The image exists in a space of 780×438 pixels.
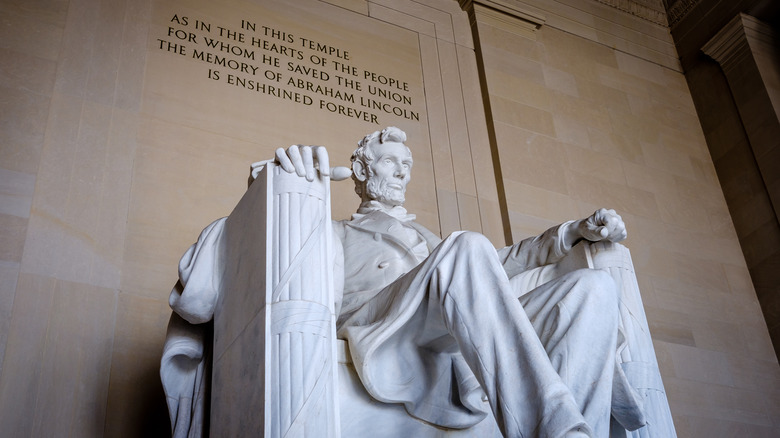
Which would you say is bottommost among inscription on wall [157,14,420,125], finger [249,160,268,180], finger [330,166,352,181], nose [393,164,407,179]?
finger [330,166,352,181]

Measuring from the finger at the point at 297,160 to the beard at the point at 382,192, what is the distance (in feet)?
4.04

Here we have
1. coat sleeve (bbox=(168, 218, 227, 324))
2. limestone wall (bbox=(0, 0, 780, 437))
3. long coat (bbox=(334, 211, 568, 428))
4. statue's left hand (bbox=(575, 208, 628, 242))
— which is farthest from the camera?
limestone wall (bbox=(0, 0, 780, 437))

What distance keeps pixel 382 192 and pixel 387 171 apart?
0.37 ft

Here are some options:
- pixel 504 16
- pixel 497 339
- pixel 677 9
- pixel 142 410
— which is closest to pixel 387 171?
pixel 142 410

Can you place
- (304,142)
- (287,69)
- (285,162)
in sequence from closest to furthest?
(285,162), (304,142), (287,69)

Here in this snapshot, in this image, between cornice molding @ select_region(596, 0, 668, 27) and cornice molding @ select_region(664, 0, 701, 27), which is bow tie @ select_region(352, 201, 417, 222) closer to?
cornice molding @ select_region(596, 0, 668, 27)

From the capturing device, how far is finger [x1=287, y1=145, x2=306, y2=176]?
136 inches

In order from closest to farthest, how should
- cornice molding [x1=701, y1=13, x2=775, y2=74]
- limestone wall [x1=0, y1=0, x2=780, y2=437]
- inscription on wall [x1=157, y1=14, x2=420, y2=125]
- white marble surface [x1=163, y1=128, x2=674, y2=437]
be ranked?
1. white marble surface [x1=163, y1=128, x2=674, y2=437]
2. limestone wall [x1=0, y1=0, x2=780, y2=437]
3. inscription on wall [x1=157, y1=14, x2=420, y2=125]
4. cornice molding [x1=701, y1=13, x2=775, y2=74]

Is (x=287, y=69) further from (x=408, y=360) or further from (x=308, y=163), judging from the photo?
(x=408, y=360)

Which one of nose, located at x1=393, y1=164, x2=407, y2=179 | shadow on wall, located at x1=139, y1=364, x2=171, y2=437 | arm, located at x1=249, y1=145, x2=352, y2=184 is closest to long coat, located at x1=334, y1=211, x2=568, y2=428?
arm, located at x1=249, y1=145, x2=352, y2=184

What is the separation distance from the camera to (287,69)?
20.7ft

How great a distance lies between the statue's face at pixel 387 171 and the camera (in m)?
4.69

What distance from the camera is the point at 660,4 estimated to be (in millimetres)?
8797

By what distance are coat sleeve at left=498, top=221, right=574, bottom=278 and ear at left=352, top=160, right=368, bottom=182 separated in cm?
84
